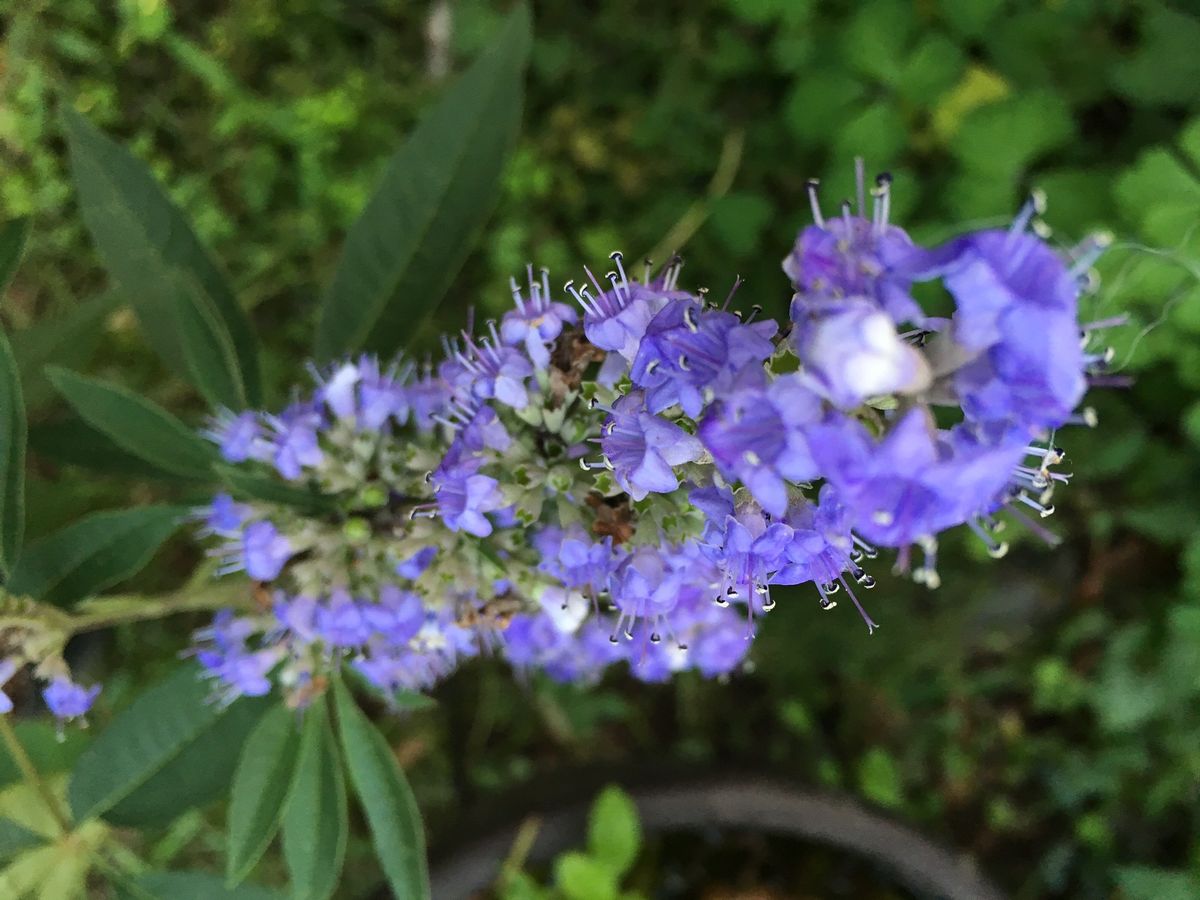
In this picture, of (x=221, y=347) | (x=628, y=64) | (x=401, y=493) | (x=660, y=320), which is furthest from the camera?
(x=628, y=64)

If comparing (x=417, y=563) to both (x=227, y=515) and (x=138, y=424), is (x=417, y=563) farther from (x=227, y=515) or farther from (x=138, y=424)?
(x=138, y=424)

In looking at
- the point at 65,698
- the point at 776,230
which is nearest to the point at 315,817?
the point at 65,698

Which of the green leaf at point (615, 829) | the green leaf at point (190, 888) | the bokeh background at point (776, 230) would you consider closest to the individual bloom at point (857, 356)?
the green leaf at point (190, 888)

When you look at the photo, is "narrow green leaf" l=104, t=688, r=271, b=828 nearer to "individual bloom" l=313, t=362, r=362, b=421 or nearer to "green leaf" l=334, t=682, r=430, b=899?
"green leaf" l=334, t=682, r=430, b=899

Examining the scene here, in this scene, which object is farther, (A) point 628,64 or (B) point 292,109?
(A) point 628,64

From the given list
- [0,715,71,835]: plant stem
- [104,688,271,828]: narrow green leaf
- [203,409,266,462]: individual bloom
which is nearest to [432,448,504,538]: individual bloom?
[203,409,266,462]: individual bloom

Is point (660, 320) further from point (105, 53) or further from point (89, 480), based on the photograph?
point (105, 53)

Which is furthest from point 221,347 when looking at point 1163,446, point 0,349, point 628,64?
point 1163,446
